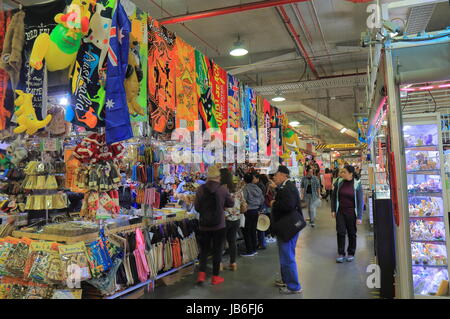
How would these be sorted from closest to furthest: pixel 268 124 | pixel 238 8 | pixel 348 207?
1. pixel 348 207
2. pixel 238 8
3. pixel 268 124

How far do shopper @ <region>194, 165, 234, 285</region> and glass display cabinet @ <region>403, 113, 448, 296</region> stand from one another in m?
2.36

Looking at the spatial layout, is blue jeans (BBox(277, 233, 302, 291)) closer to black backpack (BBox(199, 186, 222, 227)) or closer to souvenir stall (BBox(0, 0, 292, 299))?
black backpack (BBox(199, 186, 222, 227))

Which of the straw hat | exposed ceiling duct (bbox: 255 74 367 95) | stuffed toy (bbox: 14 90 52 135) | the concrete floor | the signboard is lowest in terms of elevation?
the concrete floor

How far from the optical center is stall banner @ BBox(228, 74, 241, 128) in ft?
18.8

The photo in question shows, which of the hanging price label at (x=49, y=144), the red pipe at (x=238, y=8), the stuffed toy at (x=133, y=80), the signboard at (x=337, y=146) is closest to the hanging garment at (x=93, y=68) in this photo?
the stuffed toy at (x=133, y=80)

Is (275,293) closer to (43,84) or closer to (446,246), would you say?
(446,246)

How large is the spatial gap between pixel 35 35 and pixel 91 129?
3.83ft

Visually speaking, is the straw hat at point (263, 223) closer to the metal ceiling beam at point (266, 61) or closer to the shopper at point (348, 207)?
the shopper at point (348, 207)

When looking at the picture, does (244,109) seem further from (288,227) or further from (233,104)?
(288,227)

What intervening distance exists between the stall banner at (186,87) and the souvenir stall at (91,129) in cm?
1

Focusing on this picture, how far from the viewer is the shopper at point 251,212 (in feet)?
20.4

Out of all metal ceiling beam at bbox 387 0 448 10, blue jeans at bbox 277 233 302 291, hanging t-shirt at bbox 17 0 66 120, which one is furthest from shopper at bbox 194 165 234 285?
metal ceiling beam at bbox 387 0 448 10

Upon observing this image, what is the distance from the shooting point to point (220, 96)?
5355 mm

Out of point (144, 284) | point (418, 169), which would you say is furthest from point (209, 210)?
point (418, 169)
